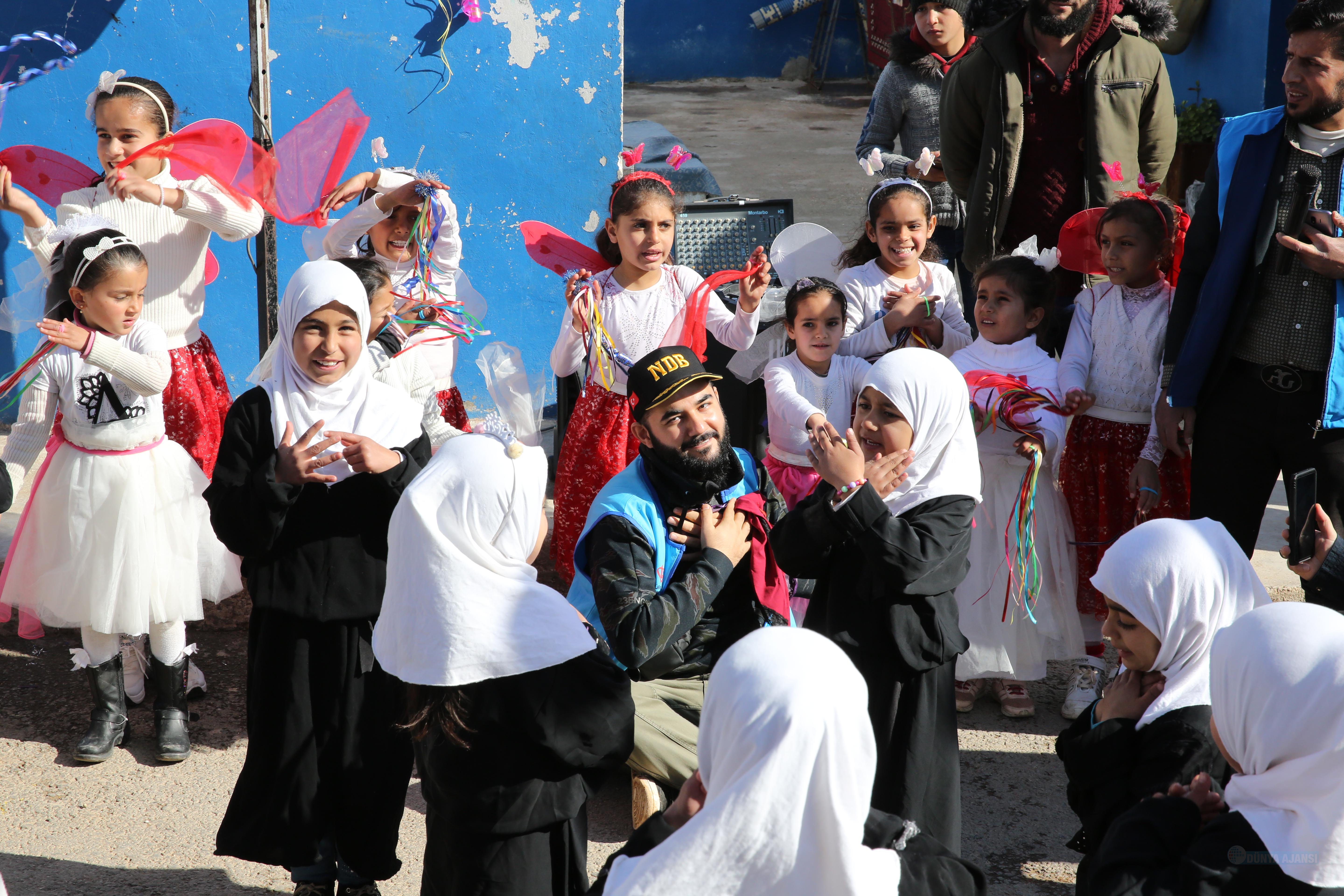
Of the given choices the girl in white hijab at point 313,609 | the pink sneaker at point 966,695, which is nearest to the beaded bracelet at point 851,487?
the girl in white hijab at point 313,609

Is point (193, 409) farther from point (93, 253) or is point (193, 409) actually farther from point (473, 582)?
point (473, 582)

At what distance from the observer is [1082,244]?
14.1 ft

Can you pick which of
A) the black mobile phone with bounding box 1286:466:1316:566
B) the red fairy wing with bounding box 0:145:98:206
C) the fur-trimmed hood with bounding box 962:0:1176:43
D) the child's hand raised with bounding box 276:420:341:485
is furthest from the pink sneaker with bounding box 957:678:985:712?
the red fairy wing with bounding box 0:145:98:206

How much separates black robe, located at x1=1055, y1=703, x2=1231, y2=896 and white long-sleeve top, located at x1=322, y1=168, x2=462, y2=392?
278 centimetres

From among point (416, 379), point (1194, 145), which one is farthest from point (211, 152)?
point (1194, 145)

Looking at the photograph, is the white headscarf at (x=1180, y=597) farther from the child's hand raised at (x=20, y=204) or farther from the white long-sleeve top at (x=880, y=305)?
the child's hand raised at (x=20, y=204)

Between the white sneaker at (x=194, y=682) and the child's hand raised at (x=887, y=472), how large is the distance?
2.47m

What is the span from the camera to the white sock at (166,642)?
3705 millimetres

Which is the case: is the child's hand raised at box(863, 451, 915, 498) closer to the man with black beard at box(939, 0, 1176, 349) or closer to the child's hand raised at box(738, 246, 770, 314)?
the child's hand raised at box(738, 246, 770, 314)

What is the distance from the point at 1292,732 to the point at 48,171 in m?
4.82

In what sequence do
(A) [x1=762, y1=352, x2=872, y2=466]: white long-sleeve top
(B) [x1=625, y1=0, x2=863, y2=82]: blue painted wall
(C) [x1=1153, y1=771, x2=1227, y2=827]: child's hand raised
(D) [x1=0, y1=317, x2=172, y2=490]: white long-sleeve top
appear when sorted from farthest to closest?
(B) [x1=625, y1=0, x2=863, y2=82]: blue painted wall → (A) [x1=762, y1=352, x2=872, y2=466]: white long-sleeve top → (D) [x1=0, y1=317, x2=172, y2=490]: white long-sleeve top → (C) [x1=1153, y1=771, x2=1227, y2=827]: child's hand raised

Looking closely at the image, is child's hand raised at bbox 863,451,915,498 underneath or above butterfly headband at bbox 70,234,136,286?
underneath

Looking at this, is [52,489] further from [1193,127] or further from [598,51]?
[1193,127]

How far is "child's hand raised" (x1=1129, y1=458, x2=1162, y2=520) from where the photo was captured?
3.79 meters
